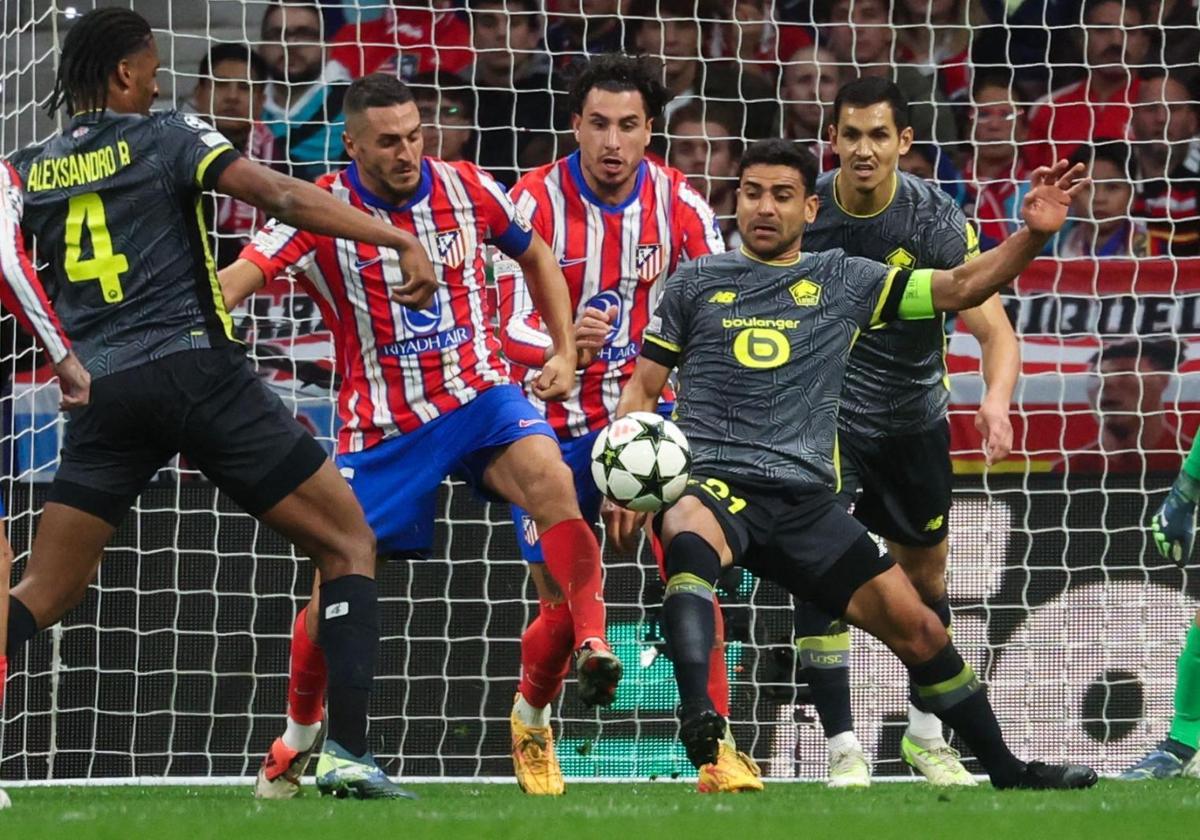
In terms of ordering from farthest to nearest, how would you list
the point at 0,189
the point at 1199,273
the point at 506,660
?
the point at 1199,273 → the point at 506,660 → the point at 0,189

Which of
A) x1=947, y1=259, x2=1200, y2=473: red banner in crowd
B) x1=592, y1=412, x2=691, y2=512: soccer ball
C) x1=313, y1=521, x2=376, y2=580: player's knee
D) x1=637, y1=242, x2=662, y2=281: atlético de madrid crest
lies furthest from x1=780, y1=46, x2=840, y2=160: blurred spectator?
x1=313, y1=521, x2=376, y2=580: player's knee

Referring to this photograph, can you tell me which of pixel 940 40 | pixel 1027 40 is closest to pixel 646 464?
pixel 940 40

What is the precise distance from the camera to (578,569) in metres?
5.99

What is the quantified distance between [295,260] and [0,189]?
1.16 meters

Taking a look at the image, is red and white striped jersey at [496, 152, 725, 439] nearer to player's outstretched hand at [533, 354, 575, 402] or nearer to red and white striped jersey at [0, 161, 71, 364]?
player's outstretched hand at [533, 354, 575, 402]

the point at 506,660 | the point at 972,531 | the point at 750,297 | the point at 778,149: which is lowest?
the point at 506,660

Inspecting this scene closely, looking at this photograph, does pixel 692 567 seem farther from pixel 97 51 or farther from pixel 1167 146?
pixel 1167 146

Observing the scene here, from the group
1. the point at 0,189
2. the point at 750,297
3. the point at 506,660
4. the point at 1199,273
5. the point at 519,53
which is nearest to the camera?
the point at 0,189

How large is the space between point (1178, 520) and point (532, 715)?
6.90 ft

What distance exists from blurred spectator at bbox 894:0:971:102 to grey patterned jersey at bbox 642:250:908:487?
3851mm

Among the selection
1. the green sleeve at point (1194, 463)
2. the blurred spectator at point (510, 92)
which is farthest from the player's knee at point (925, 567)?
the blurred spectator at point (510, 92)

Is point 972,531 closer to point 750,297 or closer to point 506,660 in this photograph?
point 506,660

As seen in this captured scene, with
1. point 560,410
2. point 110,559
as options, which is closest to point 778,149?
point 560,410

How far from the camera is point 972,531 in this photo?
782 centimetres
